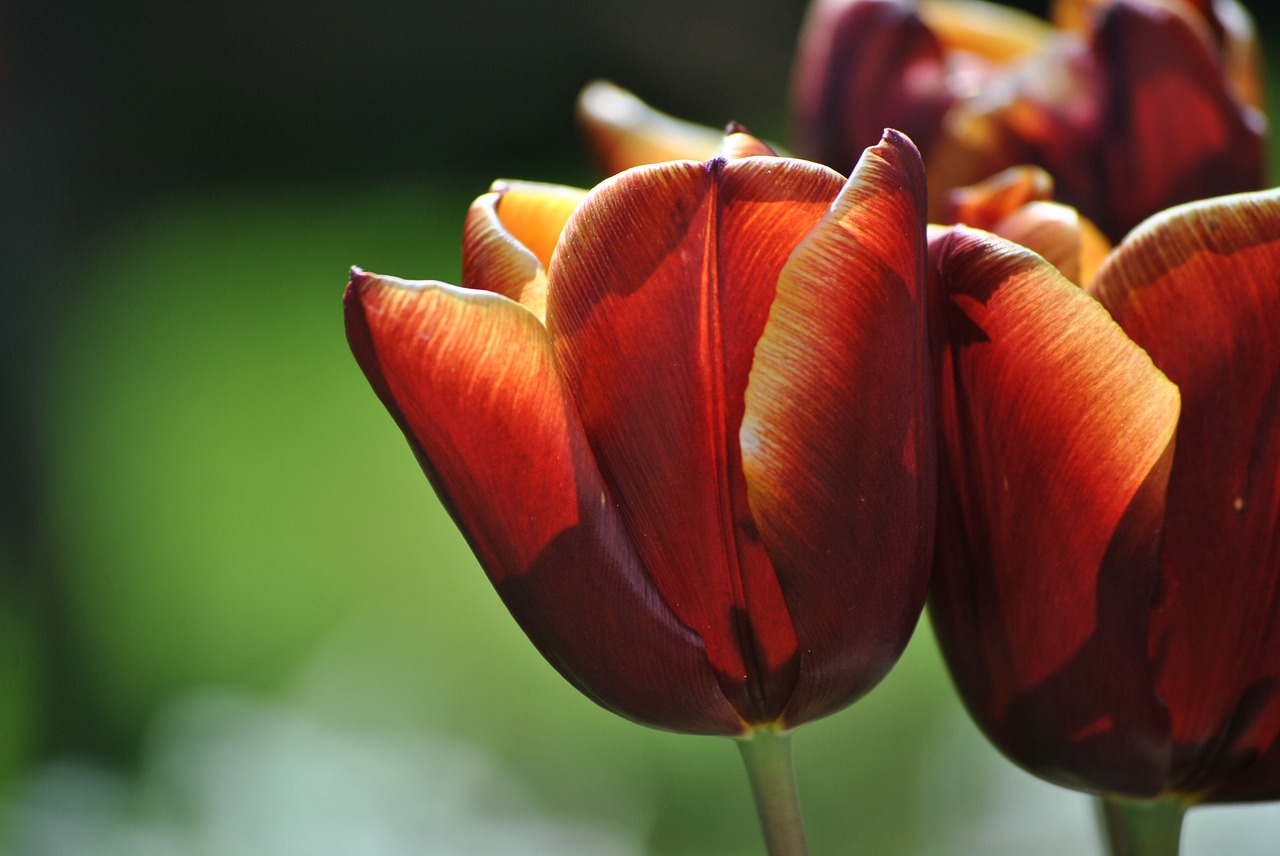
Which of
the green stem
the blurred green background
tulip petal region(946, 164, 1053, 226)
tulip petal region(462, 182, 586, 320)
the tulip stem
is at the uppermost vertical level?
tulip petal region(946, 164, 1053, 226)

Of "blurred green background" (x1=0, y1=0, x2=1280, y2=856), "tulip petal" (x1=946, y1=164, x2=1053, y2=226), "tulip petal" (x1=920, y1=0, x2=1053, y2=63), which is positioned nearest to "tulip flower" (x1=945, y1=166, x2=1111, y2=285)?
"tulip petal" (x1=946, y1=164, x2=1053, y2=226)

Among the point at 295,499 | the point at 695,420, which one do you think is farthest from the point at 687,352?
the point at 295,499

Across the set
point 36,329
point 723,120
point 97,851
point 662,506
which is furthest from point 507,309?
point 723,120

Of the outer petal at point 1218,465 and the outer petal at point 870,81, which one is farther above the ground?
the outer petal at point 870,81

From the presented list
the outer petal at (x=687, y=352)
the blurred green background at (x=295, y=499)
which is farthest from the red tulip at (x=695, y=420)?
the blurred green background at (x=295, y=499)

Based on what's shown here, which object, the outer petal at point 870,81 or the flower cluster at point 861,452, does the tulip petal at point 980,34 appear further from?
the flower cluster at point 861,452

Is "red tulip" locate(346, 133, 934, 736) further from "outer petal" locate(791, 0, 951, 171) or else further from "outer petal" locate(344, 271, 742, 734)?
"outer petal" locate(791, 0, 951, 171)
